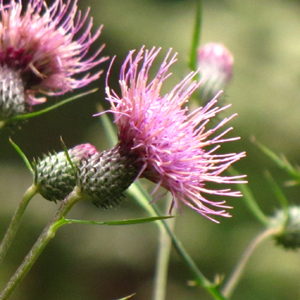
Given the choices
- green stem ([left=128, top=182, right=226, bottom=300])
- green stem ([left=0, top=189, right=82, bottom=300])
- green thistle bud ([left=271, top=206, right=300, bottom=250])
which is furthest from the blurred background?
green stem ([left=0, top=189, right=82, bottom=300])

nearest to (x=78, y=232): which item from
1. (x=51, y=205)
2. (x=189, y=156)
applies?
(x=51, y=205)

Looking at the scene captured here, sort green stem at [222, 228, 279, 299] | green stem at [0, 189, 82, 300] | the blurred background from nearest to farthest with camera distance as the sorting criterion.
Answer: green stem at [0, 189, 82, 300] < green stem at [222, 228, 279, 299] < the blurred background

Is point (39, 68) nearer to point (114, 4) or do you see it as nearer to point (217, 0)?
point (114, 4)

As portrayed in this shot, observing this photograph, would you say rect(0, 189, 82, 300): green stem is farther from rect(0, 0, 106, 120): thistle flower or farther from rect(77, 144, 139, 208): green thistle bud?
rect(0, 0, 106, 120): thistle flower

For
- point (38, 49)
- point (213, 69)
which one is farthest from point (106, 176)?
point (213, 69)

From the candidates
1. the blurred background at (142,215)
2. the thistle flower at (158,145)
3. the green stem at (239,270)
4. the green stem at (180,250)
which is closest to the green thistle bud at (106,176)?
the thistle flower at (158,145)

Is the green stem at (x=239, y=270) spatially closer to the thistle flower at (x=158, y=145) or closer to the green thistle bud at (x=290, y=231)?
the green thistle bud at (x=290, y=231)
